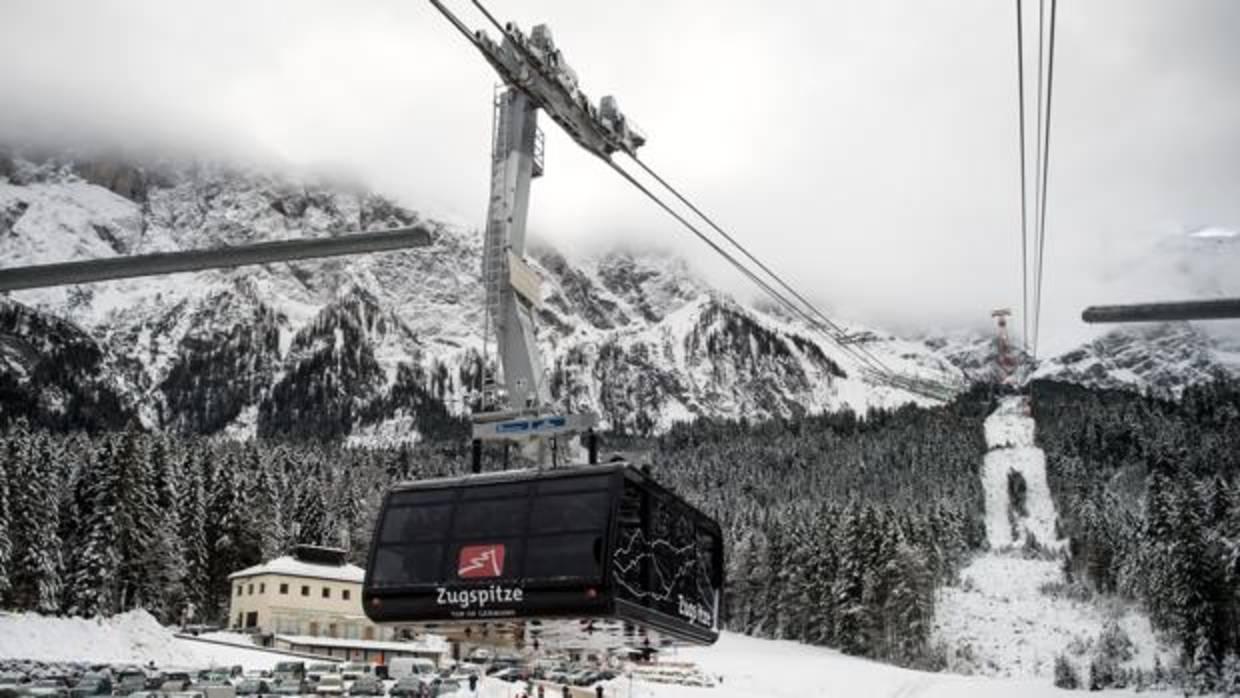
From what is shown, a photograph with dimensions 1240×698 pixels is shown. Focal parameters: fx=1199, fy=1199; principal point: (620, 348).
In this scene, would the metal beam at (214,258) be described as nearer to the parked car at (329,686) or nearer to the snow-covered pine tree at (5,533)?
the parked car at (329,686)

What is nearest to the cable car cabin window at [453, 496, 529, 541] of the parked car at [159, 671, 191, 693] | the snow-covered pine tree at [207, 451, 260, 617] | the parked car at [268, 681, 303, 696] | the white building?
the parked car at [159, 671, 191, 693]

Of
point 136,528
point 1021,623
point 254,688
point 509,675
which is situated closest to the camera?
point 254,688

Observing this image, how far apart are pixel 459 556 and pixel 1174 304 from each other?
1268cm

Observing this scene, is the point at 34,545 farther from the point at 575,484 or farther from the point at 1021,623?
the point at 1021,623

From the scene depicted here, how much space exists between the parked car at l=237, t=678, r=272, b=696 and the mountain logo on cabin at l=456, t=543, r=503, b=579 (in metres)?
32.7

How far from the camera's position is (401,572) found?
1992cm

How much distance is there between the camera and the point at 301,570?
292 feet

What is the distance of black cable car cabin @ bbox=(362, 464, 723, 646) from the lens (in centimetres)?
1841

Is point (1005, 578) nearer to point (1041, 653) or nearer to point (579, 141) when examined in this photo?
point (1041, 653)

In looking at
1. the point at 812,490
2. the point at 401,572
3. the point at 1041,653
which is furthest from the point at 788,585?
the point at 401,572

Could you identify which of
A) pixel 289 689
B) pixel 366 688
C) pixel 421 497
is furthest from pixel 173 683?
pixel 421 497

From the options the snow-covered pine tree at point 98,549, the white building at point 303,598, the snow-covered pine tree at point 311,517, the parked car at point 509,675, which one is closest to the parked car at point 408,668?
the parked car at point 509,675

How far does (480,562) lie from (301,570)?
73997mm

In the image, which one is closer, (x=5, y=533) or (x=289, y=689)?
(x=289, y=689)
